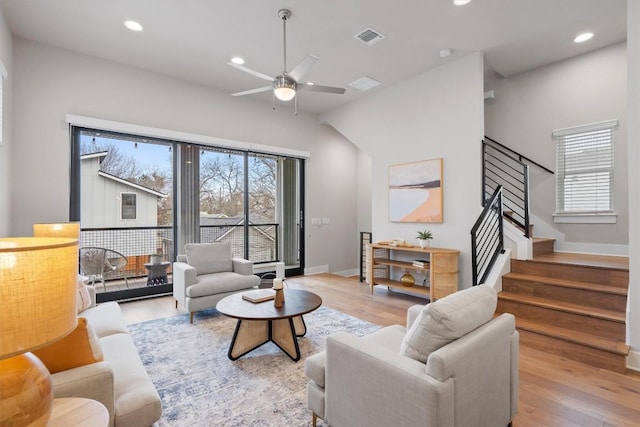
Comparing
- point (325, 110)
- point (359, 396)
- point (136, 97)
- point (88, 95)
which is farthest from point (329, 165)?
point (359, 396)

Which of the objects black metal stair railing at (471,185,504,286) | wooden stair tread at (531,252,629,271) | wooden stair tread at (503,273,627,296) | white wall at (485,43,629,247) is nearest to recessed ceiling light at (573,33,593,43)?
white wall at (485,43,629,247)

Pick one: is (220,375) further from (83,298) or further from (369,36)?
(369,36)

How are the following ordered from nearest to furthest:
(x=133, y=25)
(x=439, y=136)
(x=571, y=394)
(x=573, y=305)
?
(x=571, y=394)
(x=573, y=305)
(x=133, y=25)
(x=439, y=136)

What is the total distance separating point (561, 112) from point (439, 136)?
1957 millimetres

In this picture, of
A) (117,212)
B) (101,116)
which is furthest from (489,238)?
(101,116)

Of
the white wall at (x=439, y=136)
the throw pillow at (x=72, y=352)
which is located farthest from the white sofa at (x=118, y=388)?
the white wall at (x=439, y=136)

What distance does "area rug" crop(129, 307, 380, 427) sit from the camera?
2.00m

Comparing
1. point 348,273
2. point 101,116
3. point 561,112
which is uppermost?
point 561,112

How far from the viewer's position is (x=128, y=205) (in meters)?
4.77

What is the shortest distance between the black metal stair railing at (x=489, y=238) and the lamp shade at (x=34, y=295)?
407 centimetres

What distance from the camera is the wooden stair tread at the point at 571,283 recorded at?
122 inches

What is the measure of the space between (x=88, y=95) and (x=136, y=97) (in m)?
0.58

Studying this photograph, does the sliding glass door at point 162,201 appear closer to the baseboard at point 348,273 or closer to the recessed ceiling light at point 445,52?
the baseboard at point 348,273

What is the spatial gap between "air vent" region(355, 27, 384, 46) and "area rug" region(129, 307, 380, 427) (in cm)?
346
